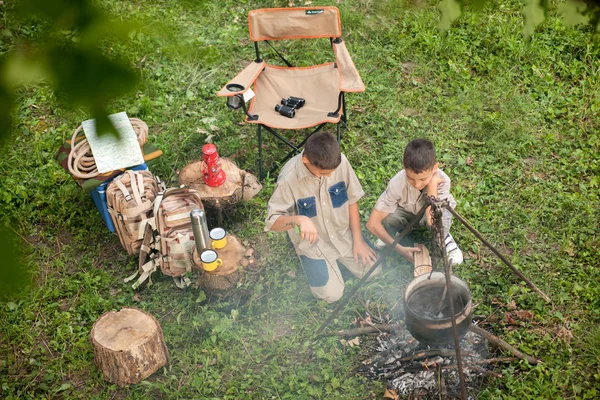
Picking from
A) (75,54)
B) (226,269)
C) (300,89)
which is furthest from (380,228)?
(75,54)

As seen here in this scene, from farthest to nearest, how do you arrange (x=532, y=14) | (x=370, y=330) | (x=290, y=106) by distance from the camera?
(x=290, y=106) < (x=370, y=330) < (x=532, y=14)

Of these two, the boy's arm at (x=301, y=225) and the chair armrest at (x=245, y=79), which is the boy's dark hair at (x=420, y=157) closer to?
the boy's arm at (x=301, y=225)

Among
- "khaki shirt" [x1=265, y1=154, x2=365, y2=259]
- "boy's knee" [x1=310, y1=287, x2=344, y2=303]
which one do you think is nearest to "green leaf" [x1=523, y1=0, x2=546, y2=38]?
"khaki shirt" [x1=265, y1=154, x2=365, y2=259]

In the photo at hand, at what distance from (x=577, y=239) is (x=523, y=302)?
2.81 feet

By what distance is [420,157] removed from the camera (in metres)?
3.82

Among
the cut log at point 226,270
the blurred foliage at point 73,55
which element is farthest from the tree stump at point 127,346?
the blurred foliage at point 73,55

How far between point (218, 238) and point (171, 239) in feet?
1.23

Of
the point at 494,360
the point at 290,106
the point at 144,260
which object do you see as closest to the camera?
the point at 494,360

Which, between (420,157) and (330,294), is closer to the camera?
(420,157)

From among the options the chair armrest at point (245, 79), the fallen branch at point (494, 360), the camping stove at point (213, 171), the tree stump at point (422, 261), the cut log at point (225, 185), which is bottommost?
the fallen branch at point (494, 360)

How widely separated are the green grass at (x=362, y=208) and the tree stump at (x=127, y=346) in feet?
0.32

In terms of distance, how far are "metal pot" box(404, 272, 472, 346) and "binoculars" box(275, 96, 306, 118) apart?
2.11 metres

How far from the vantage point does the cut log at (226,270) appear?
13.9 ft

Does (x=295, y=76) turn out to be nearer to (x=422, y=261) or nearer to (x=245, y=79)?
(x=245, y=79)
